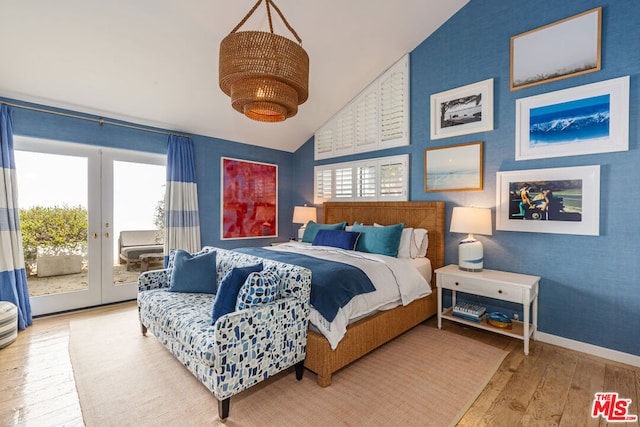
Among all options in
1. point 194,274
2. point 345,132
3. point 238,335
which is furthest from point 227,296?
point 345,132

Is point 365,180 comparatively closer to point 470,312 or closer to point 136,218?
point 470,312

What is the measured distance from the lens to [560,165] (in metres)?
2.86

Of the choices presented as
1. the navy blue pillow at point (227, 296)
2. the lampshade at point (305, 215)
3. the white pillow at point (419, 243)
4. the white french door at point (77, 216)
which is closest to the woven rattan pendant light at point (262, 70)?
the navy blue pillow at point (227, 296)

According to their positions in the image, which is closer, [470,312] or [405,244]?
[470,312]

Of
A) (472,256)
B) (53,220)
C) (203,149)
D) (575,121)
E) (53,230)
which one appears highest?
(203,149)

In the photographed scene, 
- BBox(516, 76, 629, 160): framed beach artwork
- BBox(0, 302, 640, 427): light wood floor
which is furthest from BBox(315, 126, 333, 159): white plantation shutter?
BBox(0, 302, 640, 427): light wood floor

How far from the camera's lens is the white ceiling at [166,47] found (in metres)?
2.76

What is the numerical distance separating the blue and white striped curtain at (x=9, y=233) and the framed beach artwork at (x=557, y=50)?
5467 millimetres

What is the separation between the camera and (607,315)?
265 centimetres

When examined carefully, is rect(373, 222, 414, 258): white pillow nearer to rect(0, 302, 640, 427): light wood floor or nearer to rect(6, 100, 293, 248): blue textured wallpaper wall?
rect(0, 302, 640, 427): light wood floor

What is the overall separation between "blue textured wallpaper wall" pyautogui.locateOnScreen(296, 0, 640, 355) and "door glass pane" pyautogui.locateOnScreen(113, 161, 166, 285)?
395 cm

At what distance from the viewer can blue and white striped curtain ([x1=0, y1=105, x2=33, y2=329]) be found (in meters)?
3.17

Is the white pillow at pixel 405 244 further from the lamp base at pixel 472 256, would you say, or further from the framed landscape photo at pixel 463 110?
the framed landscape photo at pixel 463 110

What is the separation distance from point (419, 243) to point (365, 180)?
1.43 metres
